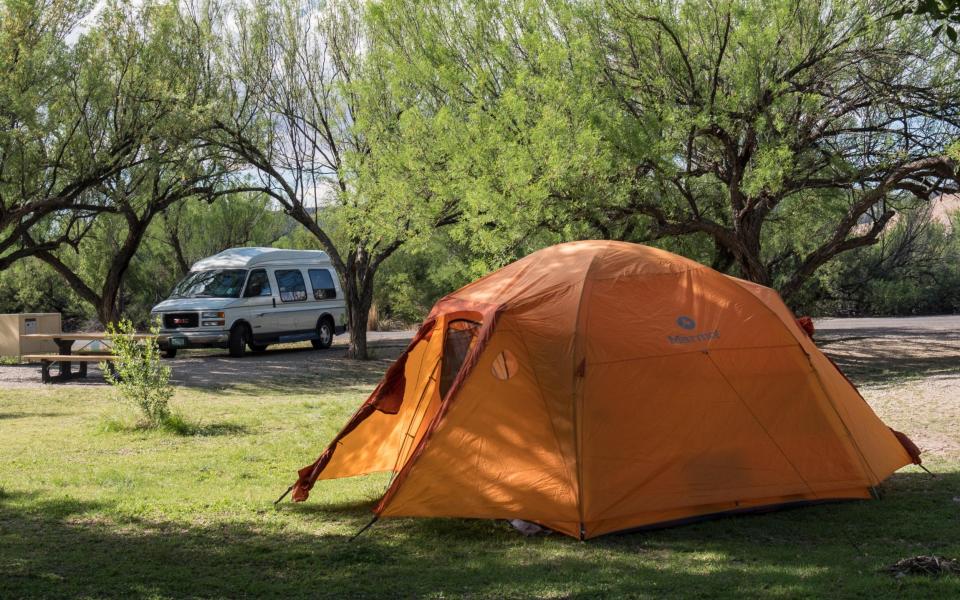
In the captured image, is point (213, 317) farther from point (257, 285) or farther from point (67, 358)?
point (67, 358)

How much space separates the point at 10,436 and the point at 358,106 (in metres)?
10.9

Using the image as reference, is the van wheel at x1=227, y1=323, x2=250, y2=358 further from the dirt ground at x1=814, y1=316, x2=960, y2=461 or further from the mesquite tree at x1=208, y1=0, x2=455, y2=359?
the dirt ground at x1=814, y1=316, x2=960, y2=461

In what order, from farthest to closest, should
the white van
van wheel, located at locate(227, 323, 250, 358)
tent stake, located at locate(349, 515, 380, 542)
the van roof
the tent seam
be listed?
the van roof, van wheel, located at locate(227, 323, 250, 358), the white van, the tent seam, tent stake, located at locate(349, 515, 380, 542)

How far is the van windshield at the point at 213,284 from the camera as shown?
2184 centimetres

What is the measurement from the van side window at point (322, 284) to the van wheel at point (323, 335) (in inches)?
26.2

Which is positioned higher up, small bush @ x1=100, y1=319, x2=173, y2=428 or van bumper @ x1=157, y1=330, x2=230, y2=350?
van bumper @ x1=157, y1=330, x2=230, y2=350

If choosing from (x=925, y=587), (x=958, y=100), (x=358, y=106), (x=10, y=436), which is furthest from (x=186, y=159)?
(x=925, y=587)

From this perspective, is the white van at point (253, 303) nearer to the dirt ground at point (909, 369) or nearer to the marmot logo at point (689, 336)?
the dirt ground at point (909, 369)

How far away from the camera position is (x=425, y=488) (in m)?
6.47

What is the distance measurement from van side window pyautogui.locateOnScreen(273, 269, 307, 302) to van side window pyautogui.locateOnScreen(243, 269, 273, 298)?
1.14 feet

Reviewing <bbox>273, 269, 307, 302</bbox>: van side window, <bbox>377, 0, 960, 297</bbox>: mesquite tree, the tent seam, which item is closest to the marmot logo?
the tent seam

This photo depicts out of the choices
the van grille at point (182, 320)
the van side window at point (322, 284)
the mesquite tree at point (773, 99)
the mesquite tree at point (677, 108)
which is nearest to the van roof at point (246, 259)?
the van side window at point (322, 284)

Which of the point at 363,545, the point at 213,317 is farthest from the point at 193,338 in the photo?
the point at 363,545

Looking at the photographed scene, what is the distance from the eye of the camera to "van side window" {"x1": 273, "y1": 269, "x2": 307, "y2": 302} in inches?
900
